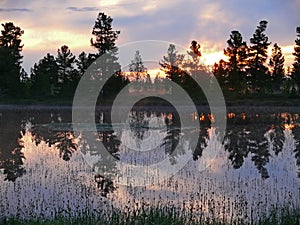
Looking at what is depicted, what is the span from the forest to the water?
31078 millimetres

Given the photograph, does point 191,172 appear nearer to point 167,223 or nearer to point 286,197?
point 286,197

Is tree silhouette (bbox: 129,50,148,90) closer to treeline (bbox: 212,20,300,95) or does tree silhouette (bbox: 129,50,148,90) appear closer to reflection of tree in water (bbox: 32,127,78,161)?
treeline (bbox: 212,20,300,95)

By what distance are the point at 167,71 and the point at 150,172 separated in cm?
4995

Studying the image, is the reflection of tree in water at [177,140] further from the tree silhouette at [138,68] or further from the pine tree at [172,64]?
the tree silhouette at [138,68]

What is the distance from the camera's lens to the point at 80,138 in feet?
86.6

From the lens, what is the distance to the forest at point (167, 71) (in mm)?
60219

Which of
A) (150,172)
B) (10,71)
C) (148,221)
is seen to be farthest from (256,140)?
(10,71)

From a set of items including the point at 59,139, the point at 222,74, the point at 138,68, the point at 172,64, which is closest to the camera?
the point at 59,139

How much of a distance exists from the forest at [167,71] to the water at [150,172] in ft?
102

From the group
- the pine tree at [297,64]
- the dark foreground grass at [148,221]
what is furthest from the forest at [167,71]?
the dark foreground grass at [148,221]

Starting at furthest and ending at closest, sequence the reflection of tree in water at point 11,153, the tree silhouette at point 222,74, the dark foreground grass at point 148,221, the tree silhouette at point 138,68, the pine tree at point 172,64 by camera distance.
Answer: the tree silhouette at point 138,68 → the pine tree at point 172,64 → the tree silhouette at point 222,74 → the reflection of tree in water at point 11,153 → the dark foreground grass at point 148,221

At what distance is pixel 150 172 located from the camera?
1634cm

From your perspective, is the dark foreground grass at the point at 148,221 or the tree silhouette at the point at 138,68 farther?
the tree silhouette at the point at 138,68

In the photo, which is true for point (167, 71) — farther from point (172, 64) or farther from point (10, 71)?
point (10, 71)
